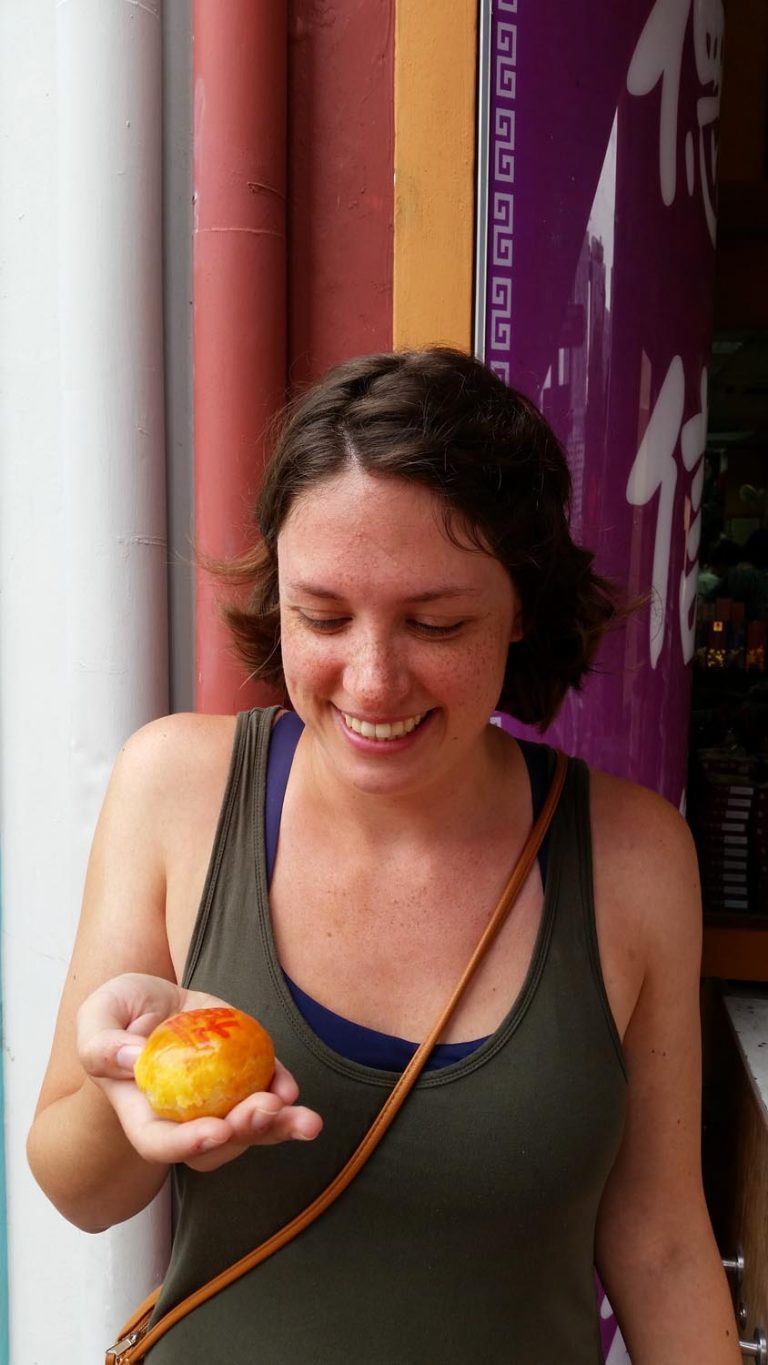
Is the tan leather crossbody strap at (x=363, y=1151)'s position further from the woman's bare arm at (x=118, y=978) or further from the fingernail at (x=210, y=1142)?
the fingernail at (x=210, y=1142)

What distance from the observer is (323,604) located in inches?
51.6

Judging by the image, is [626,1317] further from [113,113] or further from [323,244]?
[113,113]

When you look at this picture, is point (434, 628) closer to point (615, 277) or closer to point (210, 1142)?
point (210, 1142)

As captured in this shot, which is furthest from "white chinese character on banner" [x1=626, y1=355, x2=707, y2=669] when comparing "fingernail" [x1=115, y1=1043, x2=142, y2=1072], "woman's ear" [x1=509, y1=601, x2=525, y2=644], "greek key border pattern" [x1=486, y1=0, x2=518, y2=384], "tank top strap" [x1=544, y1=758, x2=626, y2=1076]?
"fingernail" [x1=115, y1=1043, x2=142, y2=1072]

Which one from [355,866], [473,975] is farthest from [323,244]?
[473,975]

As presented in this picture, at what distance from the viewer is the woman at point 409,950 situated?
1.31 meters

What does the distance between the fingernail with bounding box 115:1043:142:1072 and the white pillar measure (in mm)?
1237

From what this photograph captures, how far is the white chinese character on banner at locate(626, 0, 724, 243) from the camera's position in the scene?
2.13 meters

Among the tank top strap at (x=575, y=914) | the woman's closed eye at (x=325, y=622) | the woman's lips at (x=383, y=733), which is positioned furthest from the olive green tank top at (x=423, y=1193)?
the woman's closed eye at (x=325, y=622)

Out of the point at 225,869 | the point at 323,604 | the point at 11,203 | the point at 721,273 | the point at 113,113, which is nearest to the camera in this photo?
the point at 323,604

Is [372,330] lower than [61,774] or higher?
higher

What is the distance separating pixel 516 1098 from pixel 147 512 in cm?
148

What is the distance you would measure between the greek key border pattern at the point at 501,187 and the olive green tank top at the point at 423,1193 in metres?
1.21

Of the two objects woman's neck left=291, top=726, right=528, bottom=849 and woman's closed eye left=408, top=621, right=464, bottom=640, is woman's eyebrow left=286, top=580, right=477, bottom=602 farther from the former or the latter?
woman's neck left=291, top=726, right=528, bottom=849
